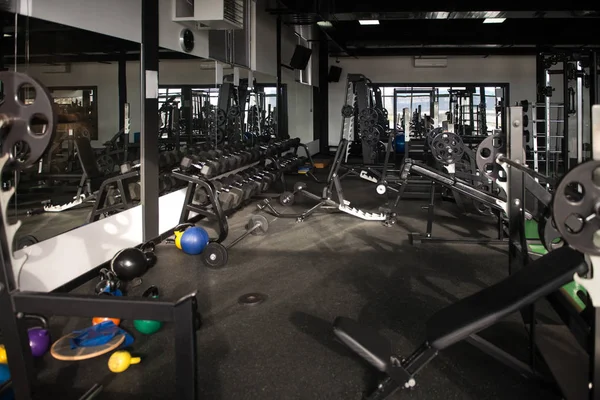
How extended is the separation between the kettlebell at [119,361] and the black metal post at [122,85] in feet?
5.49

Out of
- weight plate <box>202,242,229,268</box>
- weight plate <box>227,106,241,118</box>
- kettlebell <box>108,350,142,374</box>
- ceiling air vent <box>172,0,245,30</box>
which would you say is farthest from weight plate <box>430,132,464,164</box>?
kettlebell <box>108,350,142,374</box>

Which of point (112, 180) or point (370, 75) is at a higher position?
point (370, 75)

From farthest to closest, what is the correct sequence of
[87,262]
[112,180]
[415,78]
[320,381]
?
[415,78]
[112,180]
[87,262]
[320,381]

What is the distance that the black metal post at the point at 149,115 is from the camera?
3.30m

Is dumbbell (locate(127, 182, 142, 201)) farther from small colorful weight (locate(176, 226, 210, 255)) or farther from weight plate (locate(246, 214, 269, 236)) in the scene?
weight plate (locate(246, 214, 269, 236))

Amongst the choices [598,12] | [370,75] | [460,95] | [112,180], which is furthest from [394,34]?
[112,180]

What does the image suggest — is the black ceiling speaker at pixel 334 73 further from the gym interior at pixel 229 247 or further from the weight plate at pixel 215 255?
the weight plate at pixel 215 255

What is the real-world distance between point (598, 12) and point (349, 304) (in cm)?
573

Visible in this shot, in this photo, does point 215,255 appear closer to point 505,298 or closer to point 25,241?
point 25,241

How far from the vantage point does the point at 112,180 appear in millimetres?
3152

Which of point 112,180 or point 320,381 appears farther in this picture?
point 112,180

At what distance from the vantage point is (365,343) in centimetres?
146

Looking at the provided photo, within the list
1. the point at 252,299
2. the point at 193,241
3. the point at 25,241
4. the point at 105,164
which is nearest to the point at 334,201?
the point at 193,241

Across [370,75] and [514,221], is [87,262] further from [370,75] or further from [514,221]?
[370,75]
